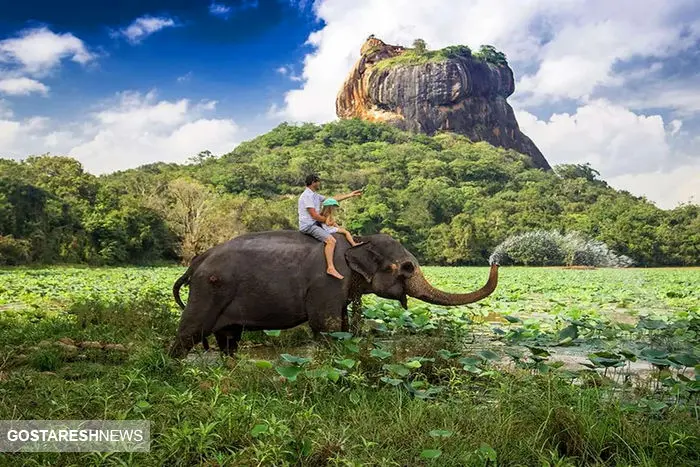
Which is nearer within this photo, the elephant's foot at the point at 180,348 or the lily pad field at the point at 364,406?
the lily pad field at the point at 364,406

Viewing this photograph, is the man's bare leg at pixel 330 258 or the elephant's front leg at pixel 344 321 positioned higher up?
the man's bare leg at pixel 330 258

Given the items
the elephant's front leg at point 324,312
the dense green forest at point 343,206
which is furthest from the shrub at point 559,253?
the elephant's front leg at point 324,312

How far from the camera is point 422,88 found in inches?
4924

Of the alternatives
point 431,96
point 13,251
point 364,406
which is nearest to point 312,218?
point 364,406

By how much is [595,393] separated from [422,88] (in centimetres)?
12496

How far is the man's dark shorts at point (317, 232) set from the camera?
6.63 m

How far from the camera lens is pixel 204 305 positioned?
632 centimetres

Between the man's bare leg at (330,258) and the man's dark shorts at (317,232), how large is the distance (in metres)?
0.10

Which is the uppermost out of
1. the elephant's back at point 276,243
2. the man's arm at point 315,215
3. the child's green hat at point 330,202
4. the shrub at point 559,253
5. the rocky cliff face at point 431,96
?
the rocky cliff face at point 431,96

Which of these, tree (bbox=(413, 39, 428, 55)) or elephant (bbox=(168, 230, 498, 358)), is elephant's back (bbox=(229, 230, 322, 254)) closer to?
elephant (bbox=(168, 230, 498, 358))

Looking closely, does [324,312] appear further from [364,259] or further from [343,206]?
[343,206]

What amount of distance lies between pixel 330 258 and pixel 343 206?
4917cm

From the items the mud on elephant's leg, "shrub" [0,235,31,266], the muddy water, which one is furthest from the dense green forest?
the mud on elephant's leg

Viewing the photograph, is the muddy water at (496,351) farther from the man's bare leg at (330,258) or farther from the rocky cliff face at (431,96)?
the rocky cliff face at (431,96)
